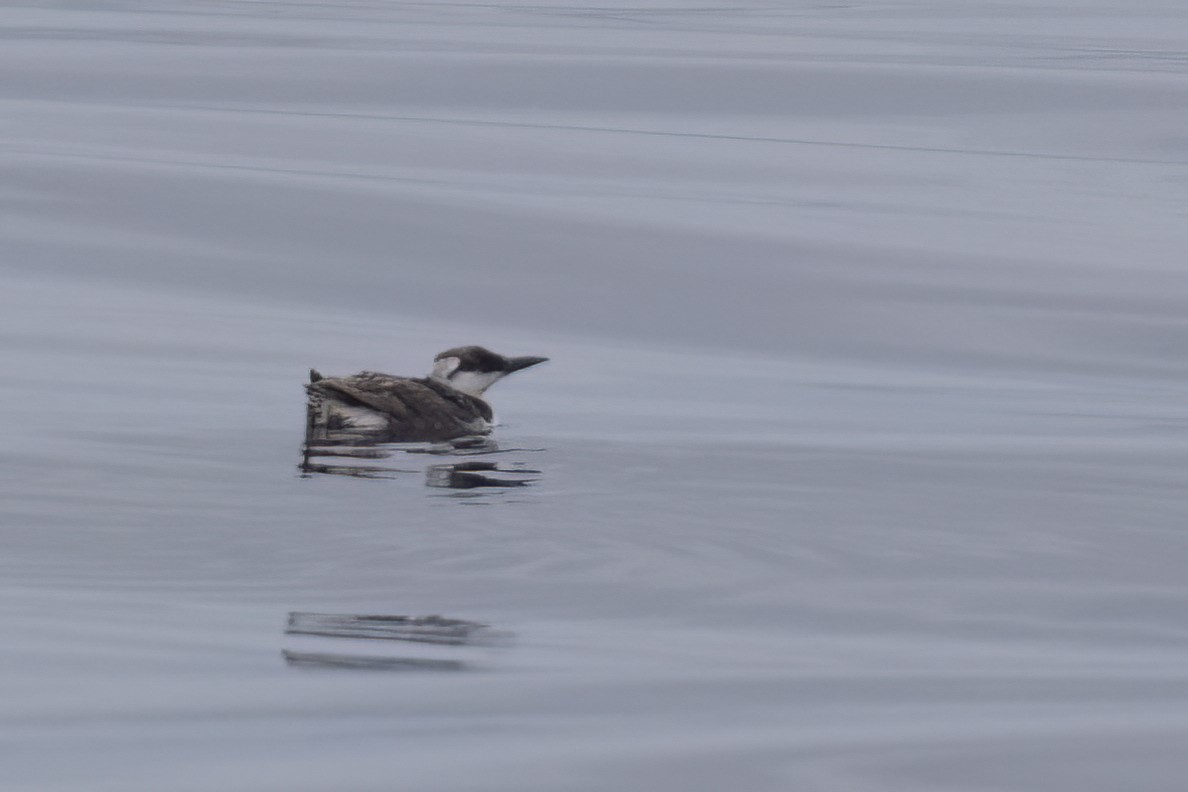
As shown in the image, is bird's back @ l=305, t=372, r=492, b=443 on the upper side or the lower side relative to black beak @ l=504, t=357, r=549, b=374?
lower

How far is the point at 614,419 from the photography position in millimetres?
9266

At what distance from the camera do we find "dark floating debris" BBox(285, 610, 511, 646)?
5445 millimetres

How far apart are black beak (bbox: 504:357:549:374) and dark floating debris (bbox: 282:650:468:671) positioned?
4527 millimetres

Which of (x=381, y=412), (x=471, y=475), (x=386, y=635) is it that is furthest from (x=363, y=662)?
(x=381, y=412)

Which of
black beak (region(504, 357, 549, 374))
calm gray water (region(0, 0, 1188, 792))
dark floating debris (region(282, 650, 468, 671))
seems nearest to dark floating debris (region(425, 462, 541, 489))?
calm gray water (region(0, 0, 1188, 792))

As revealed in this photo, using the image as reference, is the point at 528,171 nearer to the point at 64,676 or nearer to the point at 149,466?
the point at 149,466

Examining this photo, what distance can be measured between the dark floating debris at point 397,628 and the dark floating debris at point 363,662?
19 cm

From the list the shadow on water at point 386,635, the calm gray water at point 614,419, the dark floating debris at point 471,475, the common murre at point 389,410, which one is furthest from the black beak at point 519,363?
the shadow on water at point 386,635

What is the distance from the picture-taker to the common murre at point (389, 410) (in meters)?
8.51

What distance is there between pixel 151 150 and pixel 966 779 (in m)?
12.6

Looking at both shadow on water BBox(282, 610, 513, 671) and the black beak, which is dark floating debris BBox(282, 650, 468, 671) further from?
the black beak

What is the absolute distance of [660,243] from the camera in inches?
539

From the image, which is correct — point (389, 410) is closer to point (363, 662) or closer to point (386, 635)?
point (386, 635)

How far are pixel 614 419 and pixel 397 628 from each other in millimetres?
3795
